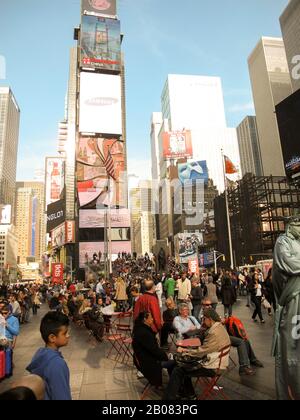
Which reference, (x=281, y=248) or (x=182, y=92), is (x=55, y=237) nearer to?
(x=281, y=248)

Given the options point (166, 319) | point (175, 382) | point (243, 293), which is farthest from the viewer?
point (243, 293)

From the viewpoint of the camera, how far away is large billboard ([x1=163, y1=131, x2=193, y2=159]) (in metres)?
79.6

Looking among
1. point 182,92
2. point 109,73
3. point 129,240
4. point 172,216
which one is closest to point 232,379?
point 129,240

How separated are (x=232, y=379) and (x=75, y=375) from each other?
121 inches

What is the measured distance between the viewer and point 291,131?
31031mm

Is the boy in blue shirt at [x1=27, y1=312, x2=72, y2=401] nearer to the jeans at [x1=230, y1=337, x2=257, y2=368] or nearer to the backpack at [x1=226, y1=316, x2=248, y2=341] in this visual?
the jeans at [x1=230, y1=337, x2=257, y2=368]

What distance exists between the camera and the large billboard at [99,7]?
70750 millimetres

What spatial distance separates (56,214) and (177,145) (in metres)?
36.3

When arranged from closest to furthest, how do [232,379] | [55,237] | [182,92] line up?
[232,379], [55,237], [182,92]

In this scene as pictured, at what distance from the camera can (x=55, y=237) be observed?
73.8 metres

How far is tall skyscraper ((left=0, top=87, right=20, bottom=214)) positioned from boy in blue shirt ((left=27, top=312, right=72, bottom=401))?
16875cm

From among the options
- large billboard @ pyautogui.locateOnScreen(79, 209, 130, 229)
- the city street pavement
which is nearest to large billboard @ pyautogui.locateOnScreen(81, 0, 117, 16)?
large billboard @ pyautogui.locateOnScreen(79, 209, 130, 229)

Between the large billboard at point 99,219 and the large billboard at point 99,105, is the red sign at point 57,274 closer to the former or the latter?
the large billboard at point 99,219
